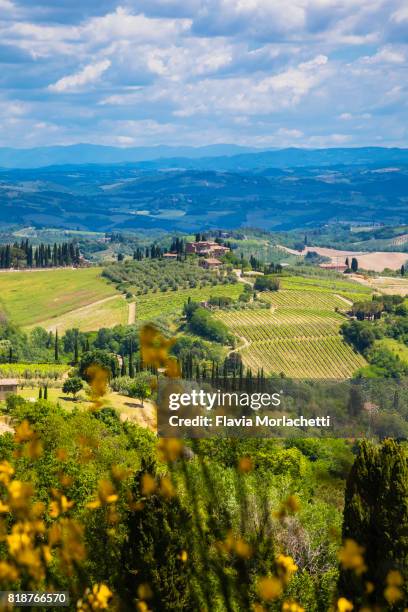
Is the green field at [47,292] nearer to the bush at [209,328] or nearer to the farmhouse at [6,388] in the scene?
the bush at [209,328]

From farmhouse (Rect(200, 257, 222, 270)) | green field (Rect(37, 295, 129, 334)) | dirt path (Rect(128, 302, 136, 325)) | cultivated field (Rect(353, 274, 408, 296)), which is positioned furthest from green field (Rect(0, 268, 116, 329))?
cultivated field (Rect(353, 274, 408, 296))

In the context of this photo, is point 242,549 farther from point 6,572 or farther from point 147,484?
point 147,484

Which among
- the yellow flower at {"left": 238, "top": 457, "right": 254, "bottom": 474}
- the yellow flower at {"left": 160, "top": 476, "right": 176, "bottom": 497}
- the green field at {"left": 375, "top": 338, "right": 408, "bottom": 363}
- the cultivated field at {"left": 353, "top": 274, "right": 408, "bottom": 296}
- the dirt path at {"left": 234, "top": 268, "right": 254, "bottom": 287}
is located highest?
the yellow flower at {"left": 238, "top": 457, "right": 254, "bottom": 474}

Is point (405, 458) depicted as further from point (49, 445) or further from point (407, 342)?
point (407, 342)

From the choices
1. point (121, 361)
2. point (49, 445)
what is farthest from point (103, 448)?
point (121, 361)

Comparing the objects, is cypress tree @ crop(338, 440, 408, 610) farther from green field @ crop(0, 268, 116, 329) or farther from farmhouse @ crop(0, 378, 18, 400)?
green field @ crop(0, 268, 116, 329)
